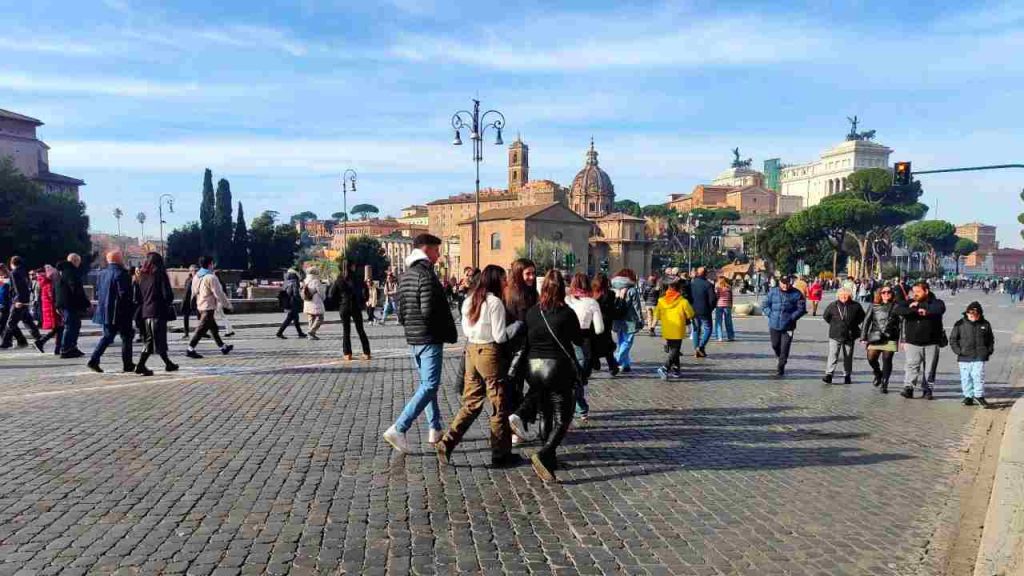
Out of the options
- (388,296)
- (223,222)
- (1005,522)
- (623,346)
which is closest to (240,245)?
(223,222)

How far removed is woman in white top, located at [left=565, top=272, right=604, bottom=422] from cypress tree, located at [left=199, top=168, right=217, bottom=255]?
230 ft

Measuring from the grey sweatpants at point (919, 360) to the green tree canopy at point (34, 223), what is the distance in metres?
43.1

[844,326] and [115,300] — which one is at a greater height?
[115,300]

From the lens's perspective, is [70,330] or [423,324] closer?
[423,324]

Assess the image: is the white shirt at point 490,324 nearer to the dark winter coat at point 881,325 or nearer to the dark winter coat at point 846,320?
the dark winter coat at point 846,320

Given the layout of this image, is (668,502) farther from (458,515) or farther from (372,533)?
(372,533)

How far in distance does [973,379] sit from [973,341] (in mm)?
552

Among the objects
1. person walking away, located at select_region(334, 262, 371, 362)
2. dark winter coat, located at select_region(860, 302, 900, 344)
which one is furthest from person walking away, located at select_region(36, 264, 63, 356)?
dark winter coat, located at select_region(860, 302, 900, 344)

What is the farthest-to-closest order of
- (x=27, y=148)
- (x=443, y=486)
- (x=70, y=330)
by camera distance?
(x=27, y=148) < (x=70, y=330) < (x=443, y=486)

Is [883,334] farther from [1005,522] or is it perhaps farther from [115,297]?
[115,297]

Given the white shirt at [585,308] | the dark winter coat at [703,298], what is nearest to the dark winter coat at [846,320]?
the dark winter coat at [703,298]

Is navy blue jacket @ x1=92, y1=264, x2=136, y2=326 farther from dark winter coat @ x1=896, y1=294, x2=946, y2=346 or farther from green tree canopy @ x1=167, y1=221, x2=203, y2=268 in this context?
green tree canopy @ x1=167, y1=221, x2=203, y2=268

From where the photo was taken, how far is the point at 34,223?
1753 inches

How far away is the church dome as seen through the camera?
12112 centimetres
